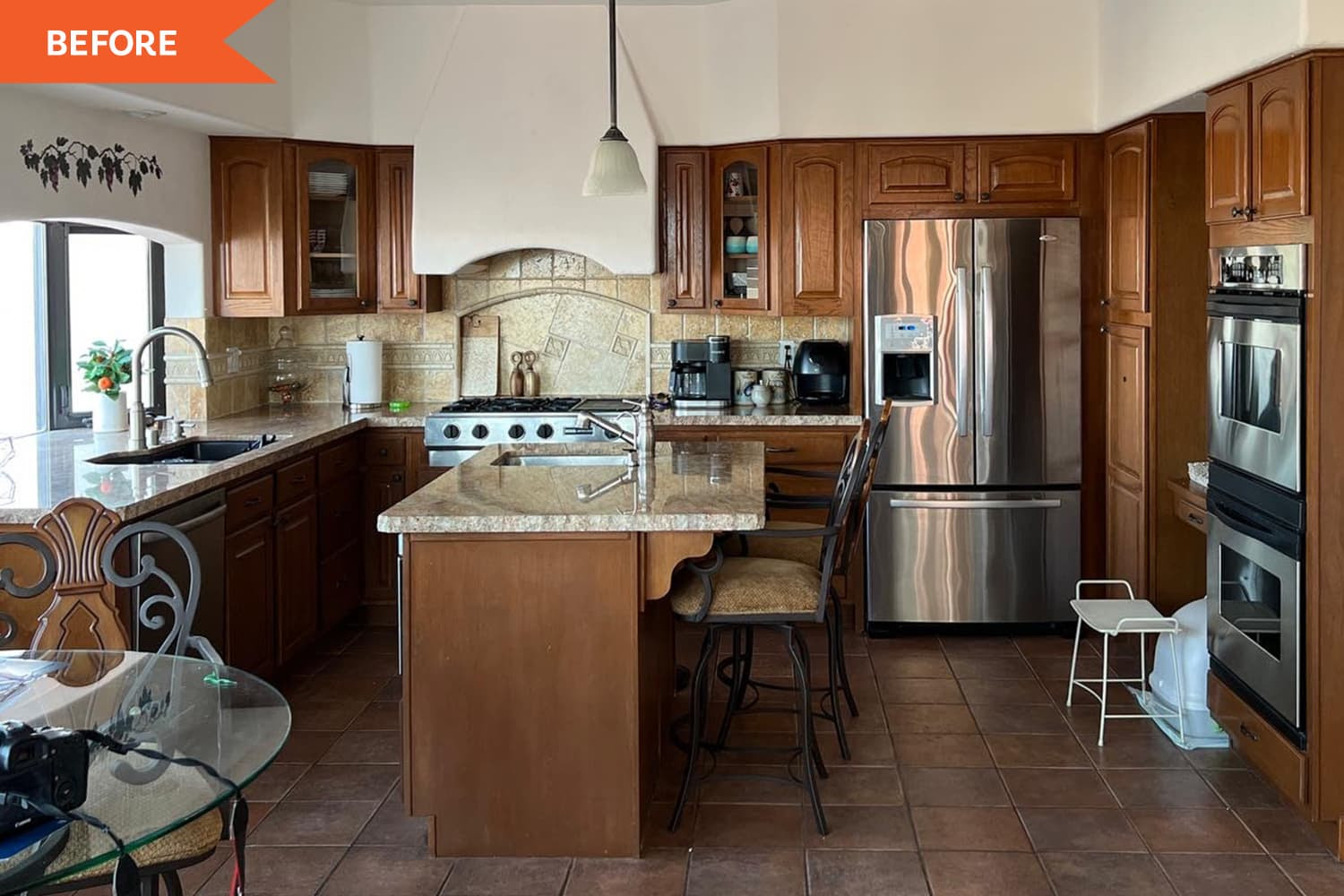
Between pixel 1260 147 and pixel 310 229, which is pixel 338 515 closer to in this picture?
pixel 310 229

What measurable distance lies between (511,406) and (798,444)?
51.3 inches

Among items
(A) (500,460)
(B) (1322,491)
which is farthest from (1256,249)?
(A) (500,460)

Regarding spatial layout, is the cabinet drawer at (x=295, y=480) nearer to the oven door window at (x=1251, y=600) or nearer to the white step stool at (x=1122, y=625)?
the white step stool at (x=1122, y=625)

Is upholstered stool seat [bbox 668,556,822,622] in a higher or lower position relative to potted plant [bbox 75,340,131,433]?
lower

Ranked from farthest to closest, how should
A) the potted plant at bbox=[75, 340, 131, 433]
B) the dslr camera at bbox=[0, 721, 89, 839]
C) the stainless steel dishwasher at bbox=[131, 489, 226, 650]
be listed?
1. the potted plant at bbox=[75, 340, 131, 433]
2. the stainless steel dishwasher at bbox=[131, 489, 226, 650]
3. the dslr camera at bbox=[0, 721, 89, 839]

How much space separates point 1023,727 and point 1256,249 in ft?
5.70

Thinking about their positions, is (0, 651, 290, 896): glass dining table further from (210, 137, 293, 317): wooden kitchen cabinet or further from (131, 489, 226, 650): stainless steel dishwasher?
(210, 137, 293, 317): wooden kitchen cabinet

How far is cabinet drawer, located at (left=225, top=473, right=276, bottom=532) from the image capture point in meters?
4.59

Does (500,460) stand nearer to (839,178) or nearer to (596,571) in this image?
(596,571)

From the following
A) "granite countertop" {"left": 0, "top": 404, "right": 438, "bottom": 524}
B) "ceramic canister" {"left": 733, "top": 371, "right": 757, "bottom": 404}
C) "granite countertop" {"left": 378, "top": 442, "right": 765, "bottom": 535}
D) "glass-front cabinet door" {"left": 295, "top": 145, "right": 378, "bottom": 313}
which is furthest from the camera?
"ceramic canister" {"left": 733, "top": 371, "right": 757, "bottom": 404}

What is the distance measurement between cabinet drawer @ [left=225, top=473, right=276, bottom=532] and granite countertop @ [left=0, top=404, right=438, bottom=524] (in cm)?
6

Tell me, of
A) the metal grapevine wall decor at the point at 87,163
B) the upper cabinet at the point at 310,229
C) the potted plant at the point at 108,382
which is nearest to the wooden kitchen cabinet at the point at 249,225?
the upper cabinet at the point at 310,229

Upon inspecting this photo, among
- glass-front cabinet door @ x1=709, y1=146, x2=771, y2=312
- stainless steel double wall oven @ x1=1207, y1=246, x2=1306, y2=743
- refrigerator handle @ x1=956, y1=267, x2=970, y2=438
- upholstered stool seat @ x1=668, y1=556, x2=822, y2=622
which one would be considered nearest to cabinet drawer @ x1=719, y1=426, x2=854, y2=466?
refrigerator handle @ x1=956, y1=267, x2=970, y2=438

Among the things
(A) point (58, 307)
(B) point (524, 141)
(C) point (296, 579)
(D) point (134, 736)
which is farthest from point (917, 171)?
(D) point (134, 736)
